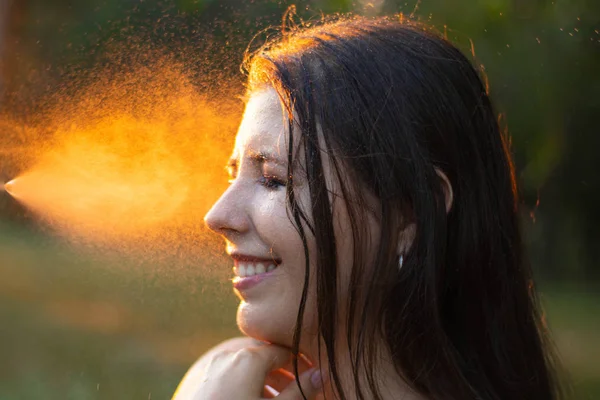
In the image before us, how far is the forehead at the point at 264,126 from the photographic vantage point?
1.39 m

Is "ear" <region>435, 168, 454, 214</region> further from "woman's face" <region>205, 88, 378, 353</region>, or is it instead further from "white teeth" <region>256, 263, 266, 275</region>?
"white teeth" <region>256, 263, 266, 275</region>

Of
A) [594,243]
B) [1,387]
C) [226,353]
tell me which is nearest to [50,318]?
[1,387]

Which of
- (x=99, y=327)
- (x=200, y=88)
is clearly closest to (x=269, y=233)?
(x=200, y=88)

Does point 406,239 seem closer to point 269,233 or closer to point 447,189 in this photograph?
point 447,189

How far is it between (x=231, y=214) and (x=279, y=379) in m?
0.41

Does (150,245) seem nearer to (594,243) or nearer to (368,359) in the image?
(368,359)

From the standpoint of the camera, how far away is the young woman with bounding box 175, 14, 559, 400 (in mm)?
1373

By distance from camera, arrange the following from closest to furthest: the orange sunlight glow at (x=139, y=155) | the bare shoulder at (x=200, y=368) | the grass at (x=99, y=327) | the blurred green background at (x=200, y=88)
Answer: the bare shoulder at (x=200, y=368), the orange sunlight glow at (x=139, y=155), the blurred green background at (x=200, y=88), the grass at (x=99, y=327)

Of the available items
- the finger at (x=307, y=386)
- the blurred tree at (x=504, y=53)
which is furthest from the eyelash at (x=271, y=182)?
the blurred tree at (x=504, y=53)

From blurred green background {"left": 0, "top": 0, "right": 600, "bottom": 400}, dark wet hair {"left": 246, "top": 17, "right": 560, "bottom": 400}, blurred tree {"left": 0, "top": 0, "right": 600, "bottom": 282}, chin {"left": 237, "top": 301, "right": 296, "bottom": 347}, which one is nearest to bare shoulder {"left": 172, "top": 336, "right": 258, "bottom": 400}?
chin {"left": 237, "top": 301, "right": 296, "bottom": 347}

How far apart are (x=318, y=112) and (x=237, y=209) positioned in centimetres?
22

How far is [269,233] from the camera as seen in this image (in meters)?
1.38

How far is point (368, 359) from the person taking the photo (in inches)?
55.6

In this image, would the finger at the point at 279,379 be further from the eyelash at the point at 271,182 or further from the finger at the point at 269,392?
the eyelash at the point at 271,182
